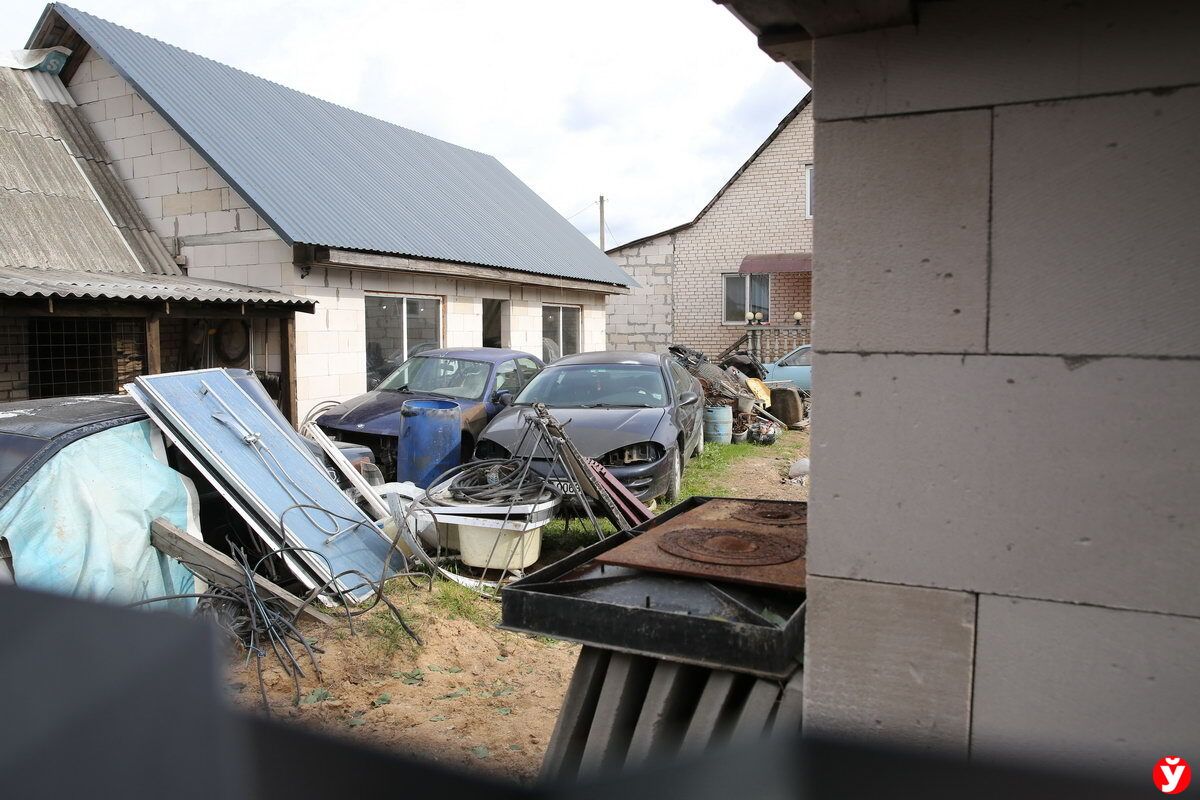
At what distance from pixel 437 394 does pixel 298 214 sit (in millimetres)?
3284

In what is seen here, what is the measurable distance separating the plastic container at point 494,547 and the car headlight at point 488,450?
1392mm

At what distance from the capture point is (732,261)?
2353cm

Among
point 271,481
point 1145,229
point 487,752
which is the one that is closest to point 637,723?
point 487,752

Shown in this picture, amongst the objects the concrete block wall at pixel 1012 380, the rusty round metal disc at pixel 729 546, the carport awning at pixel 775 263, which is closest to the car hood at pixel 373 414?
the rusty round metal disc at pixel 729 546

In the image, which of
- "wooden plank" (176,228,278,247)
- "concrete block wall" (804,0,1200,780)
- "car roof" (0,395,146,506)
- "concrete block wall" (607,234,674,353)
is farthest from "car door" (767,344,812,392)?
"concrete block wall" (804,0,1200,780)

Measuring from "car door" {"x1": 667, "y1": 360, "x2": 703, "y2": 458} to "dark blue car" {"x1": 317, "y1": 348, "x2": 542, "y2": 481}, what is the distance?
187cm

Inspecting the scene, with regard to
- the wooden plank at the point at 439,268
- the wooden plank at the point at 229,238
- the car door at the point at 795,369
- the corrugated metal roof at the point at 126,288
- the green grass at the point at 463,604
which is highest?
the wooden plank at the point at 229,238

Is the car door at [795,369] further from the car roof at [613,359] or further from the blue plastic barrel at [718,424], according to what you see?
the car roof at [613,359]

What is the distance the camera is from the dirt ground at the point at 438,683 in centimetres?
410

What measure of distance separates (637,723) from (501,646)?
2664 mm

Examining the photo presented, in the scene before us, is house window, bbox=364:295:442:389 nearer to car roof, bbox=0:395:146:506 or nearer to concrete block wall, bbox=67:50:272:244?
concrete block wall, bbox=67:50:272:244

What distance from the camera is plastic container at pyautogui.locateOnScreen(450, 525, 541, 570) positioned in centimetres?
634

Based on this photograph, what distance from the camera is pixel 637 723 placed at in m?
2.78

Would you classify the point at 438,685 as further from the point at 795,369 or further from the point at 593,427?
the point at 795,369
